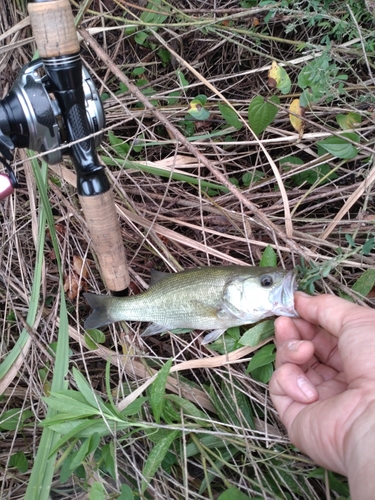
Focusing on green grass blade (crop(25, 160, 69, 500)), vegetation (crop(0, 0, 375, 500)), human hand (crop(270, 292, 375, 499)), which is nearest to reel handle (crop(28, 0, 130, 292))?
vegetation (crop(0, 0, 375, 500))

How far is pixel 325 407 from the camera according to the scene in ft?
6.26

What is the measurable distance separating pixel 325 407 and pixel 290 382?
8.7 inches

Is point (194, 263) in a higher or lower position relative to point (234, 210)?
lower

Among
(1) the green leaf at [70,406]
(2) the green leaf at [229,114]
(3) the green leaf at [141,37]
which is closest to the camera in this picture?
(1) the green leaf at [70,406]

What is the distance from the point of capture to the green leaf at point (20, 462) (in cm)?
270

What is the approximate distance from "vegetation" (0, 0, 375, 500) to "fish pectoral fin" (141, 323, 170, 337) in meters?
0.10

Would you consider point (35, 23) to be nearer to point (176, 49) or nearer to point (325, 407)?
point (176, 49)

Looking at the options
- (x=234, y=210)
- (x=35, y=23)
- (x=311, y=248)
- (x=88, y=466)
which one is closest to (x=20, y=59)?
(x=35, y=23)

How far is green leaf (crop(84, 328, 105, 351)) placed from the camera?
281cm

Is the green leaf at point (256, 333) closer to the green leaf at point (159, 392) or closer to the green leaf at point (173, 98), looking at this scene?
the green leaf at point (159, 392)

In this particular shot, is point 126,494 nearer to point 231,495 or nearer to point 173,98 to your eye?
point 231,495

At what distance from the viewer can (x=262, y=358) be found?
241cm

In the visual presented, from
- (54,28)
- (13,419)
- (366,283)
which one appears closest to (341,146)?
(366,283)

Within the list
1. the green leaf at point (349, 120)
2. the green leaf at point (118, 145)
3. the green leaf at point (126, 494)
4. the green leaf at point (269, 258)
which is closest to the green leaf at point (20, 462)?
the green leaf at point (126, 494)
